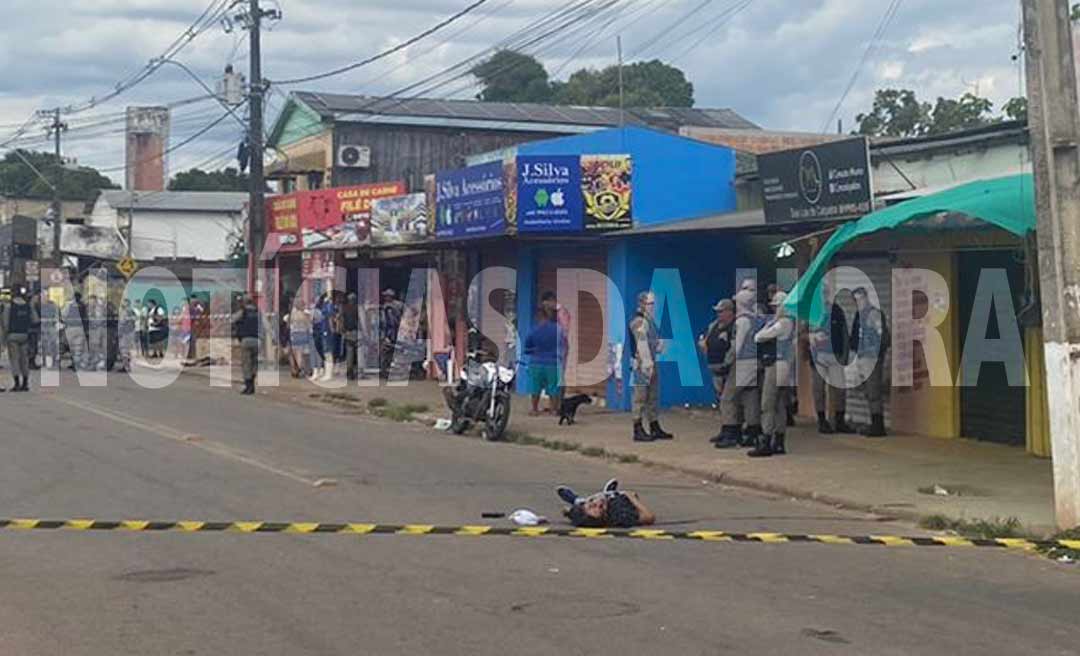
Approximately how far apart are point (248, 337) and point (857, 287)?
13.3m

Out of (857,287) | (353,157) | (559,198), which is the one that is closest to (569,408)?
(559,198)

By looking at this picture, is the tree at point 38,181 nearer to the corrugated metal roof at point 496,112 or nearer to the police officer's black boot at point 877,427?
the corrugated metal roof at point 496,112

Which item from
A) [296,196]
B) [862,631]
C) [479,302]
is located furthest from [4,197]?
[862,631]

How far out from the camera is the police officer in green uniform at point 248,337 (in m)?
28.9

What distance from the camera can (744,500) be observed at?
582 inches

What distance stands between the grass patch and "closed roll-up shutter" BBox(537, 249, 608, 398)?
11956 millimetres

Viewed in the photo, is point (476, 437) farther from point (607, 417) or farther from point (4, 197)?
point (4, 197)

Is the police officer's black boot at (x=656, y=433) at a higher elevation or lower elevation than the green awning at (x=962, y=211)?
lower

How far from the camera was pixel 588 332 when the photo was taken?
83.4 ft

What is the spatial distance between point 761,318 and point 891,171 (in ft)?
9.81

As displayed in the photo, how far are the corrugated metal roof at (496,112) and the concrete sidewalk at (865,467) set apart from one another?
24.6 metres

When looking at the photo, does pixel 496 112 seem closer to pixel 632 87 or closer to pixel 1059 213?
pixel 632 87

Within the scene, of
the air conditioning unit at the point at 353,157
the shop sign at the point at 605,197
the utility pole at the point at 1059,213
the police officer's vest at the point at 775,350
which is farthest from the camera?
the air conditioning unit at the point at 353,157

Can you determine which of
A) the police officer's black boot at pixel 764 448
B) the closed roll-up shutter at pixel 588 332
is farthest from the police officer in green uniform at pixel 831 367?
the closed roll-up shutter at pixel 588 332
